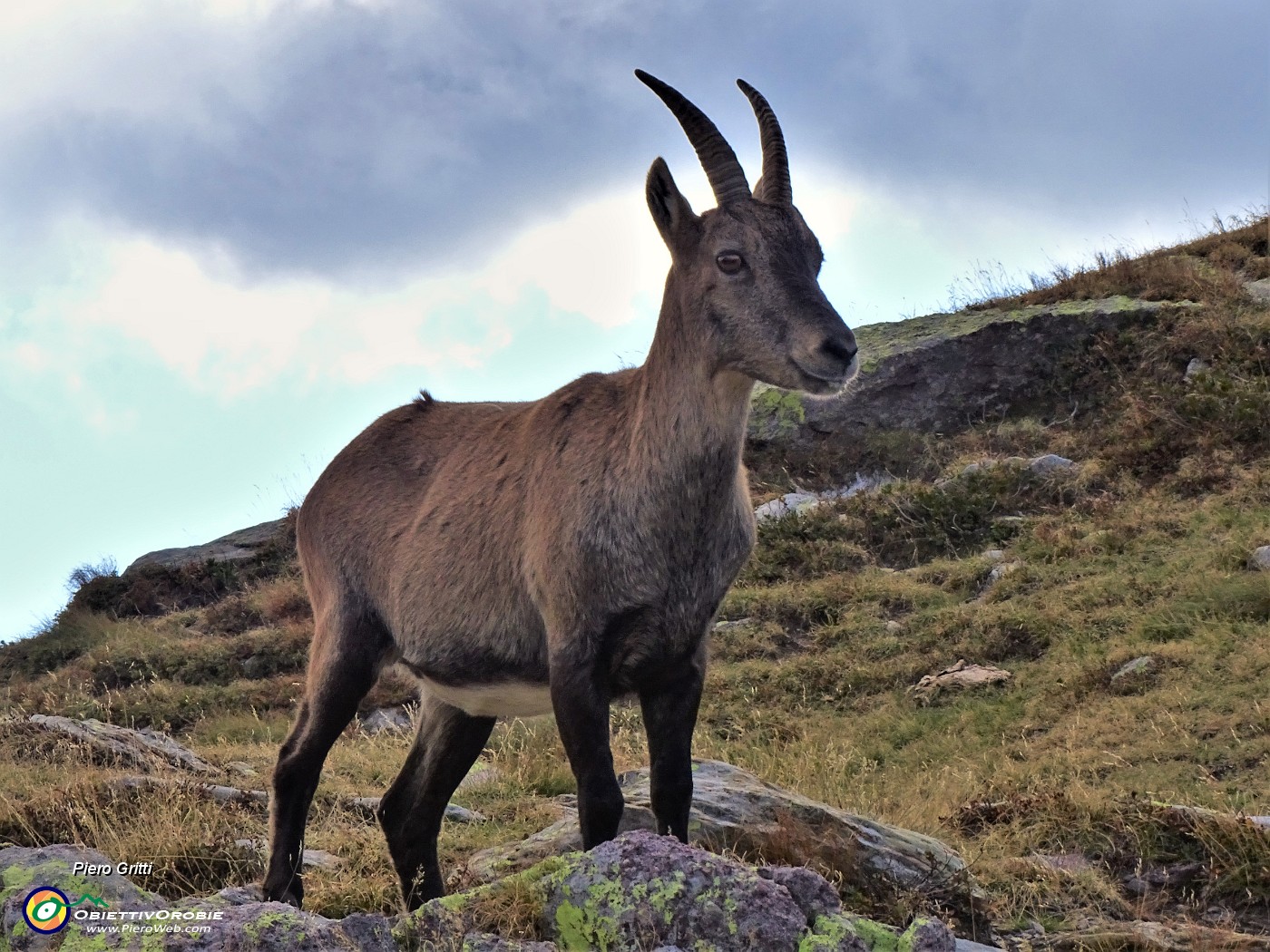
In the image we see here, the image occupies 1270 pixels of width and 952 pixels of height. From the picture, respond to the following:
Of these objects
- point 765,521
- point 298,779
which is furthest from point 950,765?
point 765,521

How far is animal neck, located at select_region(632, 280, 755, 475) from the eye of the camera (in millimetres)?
5996

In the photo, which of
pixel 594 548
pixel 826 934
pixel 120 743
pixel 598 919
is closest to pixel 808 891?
pixel 826 934

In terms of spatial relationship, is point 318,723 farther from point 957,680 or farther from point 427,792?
point 957,680

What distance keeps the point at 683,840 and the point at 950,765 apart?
4937mm

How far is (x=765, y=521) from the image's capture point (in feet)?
57.8

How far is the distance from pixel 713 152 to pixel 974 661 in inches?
303

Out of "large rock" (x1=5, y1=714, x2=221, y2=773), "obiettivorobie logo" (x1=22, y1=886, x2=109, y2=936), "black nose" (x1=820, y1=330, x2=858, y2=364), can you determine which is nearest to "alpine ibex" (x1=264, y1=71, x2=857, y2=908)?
"black nose" (x1=820, y1=330, x2=858, y2=364)

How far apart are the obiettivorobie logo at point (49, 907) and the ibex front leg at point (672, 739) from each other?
7.92ft

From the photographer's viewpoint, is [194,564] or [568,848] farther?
[194,564]

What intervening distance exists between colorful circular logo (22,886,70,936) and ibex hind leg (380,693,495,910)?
1913 mm

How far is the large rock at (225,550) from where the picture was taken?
76.9 feet

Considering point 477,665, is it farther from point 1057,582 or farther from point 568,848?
point 1057,582

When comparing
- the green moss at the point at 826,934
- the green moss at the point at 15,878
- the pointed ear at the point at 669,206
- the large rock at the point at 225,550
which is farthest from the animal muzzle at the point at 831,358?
the large rock at the point at 225,550

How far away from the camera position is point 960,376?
20828 millimetres
